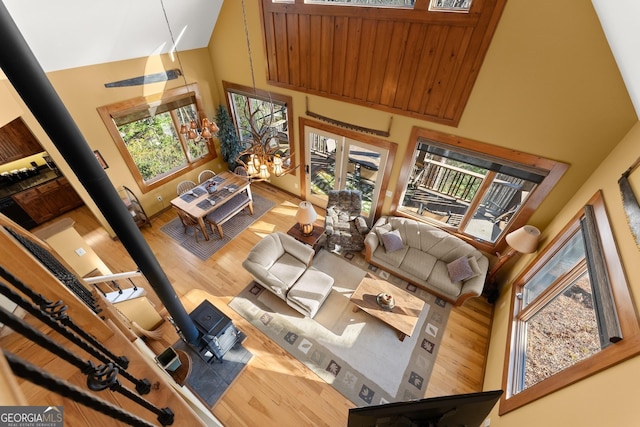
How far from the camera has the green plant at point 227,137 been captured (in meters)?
5.93

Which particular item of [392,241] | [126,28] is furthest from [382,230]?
[126,28]

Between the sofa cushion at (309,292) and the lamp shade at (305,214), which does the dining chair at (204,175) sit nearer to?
the lamp shade at (305,214)

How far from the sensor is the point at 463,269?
162 inches

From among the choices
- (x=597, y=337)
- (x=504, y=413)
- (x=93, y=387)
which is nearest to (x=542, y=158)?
(x=597, y=337)

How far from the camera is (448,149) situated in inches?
156

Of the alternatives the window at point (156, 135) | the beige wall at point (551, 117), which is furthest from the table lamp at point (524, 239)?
the window at point (156, 135)

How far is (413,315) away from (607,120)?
318 centimetres

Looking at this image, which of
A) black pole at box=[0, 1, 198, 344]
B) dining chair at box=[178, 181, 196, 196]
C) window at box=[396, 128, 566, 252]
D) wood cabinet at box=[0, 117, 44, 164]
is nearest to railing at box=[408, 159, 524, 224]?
window at box=[396, 128, 566, 252]

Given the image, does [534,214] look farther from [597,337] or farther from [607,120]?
[597,337]

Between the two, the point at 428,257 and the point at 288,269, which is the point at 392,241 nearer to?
the point at 428,257

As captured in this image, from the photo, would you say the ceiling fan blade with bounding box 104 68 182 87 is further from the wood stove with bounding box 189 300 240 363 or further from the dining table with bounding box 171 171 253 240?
the wood stove with bounding box 189 300 240 363

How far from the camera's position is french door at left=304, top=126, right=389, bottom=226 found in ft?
16.0

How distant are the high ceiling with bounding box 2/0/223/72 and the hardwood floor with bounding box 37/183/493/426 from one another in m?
3.17

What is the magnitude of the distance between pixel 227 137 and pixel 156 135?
1.40 m
